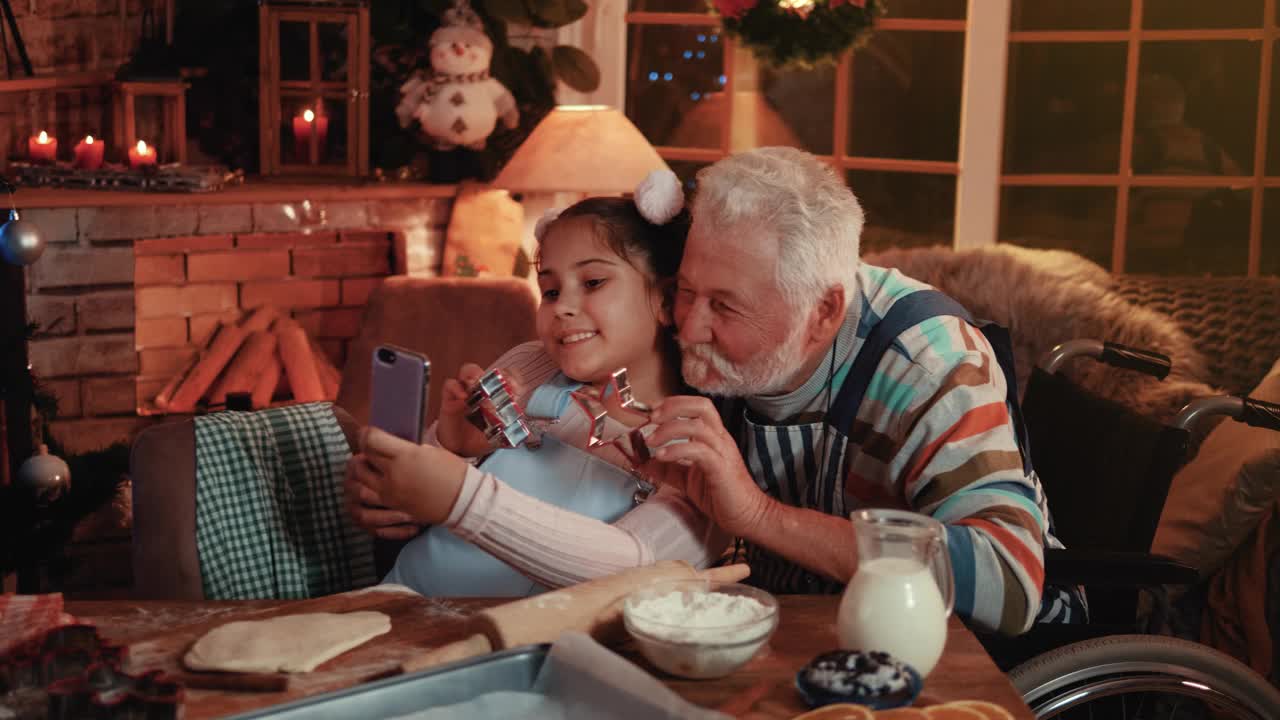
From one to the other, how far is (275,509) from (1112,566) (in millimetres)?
1161

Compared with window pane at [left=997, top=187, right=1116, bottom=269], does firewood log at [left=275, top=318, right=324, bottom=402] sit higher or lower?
lower

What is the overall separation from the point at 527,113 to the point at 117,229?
54.3 inches

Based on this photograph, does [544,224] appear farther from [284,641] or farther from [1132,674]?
[1132,674]

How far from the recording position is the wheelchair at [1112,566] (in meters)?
1.60

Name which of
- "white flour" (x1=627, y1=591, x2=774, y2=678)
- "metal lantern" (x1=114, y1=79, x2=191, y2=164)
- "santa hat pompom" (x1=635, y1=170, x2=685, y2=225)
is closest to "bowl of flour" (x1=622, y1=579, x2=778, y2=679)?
"white flour" (x1=627, y1=591, x2=774, y2=678)

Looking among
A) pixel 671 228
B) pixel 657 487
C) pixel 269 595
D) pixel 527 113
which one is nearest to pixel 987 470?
pixel 657 487

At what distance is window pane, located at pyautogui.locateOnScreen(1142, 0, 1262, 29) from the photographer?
3877mm

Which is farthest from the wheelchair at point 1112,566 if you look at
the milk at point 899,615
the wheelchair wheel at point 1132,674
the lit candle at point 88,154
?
the lit candle at point 88,154

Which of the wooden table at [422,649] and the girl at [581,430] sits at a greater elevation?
the girl at [581,430]

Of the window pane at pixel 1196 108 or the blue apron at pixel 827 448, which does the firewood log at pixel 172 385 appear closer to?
the blue apron at pixel 827 448

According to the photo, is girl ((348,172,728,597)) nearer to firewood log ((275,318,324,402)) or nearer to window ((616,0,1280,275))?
firewood log ((275,318,324,402))

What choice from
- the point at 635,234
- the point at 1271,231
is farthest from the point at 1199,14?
the point at 635,234

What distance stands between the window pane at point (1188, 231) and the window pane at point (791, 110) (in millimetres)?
1021

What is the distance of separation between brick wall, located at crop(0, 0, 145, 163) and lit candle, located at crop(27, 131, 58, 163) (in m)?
0.13
